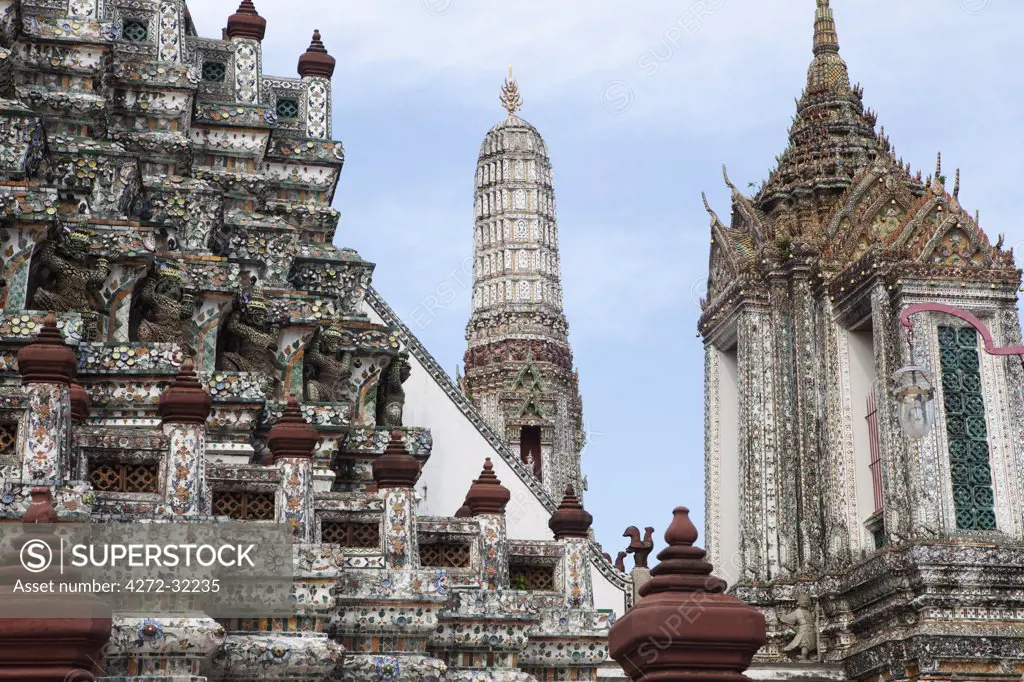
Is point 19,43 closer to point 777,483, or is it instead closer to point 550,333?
point 777,483

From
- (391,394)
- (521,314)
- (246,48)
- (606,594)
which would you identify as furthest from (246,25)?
(521,314)

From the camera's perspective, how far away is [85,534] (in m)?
12.1

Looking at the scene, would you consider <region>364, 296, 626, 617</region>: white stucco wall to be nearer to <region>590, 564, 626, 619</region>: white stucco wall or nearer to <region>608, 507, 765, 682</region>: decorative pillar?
<region>590, 564, 626, 619</region>: white stucco wall

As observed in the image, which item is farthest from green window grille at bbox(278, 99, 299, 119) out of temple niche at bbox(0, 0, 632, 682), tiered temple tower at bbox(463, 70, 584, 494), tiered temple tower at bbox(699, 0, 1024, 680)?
tiered temple tower at bbox(463, 70, 584, 494)

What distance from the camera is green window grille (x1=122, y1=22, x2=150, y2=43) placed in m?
21.2

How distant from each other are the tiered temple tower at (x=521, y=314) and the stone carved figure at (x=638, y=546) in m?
16.2

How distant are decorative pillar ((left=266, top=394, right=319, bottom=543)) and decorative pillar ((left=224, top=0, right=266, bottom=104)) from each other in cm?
819

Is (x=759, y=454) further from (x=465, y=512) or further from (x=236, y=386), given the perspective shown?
(x=236, y=386)

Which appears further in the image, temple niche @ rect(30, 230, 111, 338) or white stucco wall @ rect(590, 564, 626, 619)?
white stucco wall @ rect(590, 564, 626, 619)

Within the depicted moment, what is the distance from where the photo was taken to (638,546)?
2009 cm

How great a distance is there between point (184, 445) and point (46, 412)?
3.44ft

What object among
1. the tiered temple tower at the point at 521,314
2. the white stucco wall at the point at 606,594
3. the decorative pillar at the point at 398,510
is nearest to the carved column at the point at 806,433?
the white stucco wall at the point at 606,594

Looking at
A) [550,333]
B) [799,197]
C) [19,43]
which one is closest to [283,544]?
[19,43]

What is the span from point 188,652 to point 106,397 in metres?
3.88
